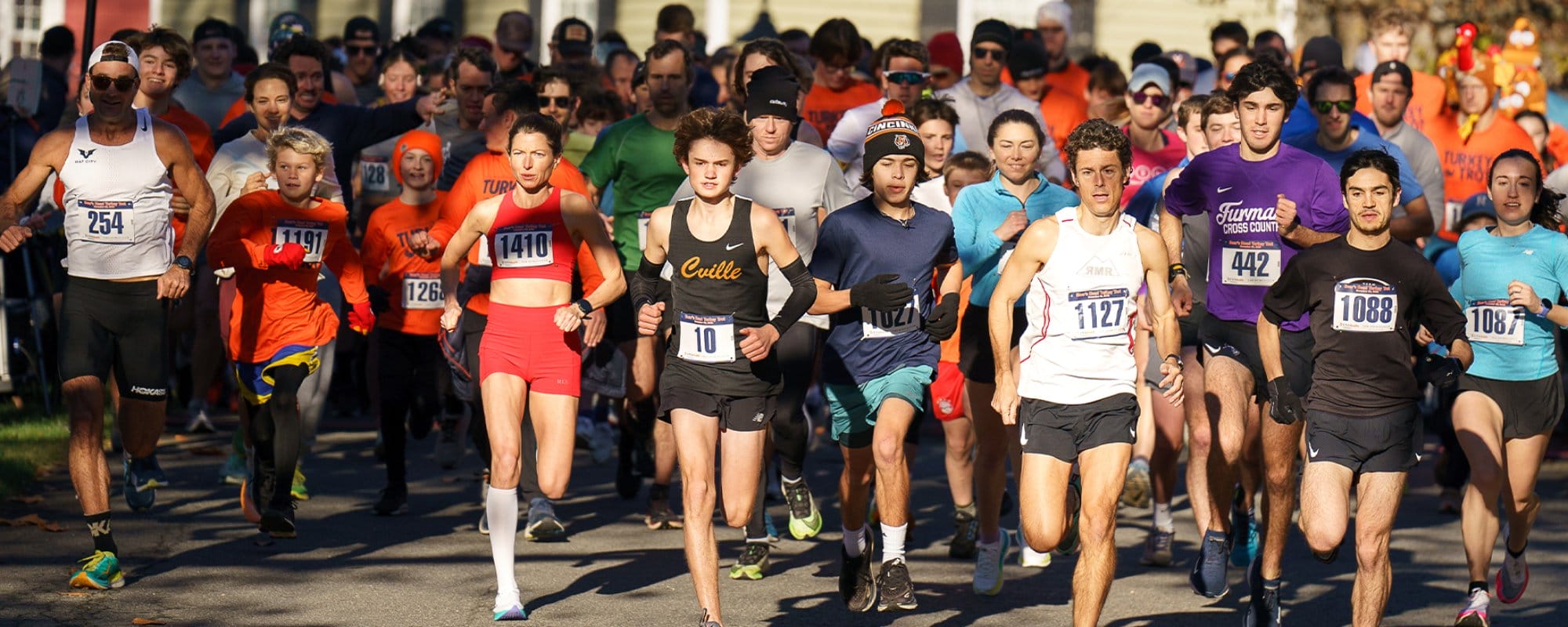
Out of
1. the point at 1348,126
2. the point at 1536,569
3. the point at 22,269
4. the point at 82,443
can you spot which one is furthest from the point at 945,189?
the point at 22,269

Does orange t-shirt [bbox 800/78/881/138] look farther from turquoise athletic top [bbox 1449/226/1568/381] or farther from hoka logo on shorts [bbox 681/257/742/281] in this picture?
hoka logo on shorts [bbox 681/257/742/281]

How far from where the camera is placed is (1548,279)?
28.1ft

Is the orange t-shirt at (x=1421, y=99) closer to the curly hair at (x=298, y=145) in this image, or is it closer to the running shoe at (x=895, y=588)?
the running shoe at (x=895, y=588)

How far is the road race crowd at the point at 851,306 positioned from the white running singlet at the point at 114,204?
0.01m

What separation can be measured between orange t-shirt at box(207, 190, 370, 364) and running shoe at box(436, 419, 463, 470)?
2.11 m

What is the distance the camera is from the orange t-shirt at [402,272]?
1049cm

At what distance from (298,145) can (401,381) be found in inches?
63.9

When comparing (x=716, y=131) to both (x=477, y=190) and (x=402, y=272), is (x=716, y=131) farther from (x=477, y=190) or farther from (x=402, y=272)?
(x=402, y=272)

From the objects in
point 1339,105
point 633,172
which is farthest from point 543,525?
point 1339,105

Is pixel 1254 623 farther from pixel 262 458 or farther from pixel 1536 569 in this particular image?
pixel 262 458

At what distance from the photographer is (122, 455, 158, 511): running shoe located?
9.94 m

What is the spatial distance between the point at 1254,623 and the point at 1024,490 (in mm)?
1199

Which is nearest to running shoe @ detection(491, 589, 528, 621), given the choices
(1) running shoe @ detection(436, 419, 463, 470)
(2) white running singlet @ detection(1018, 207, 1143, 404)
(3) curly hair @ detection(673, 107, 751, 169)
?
(3) curly hair @ detection(673, 107, 751, 169)

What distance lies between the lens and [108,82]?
8.54 m
